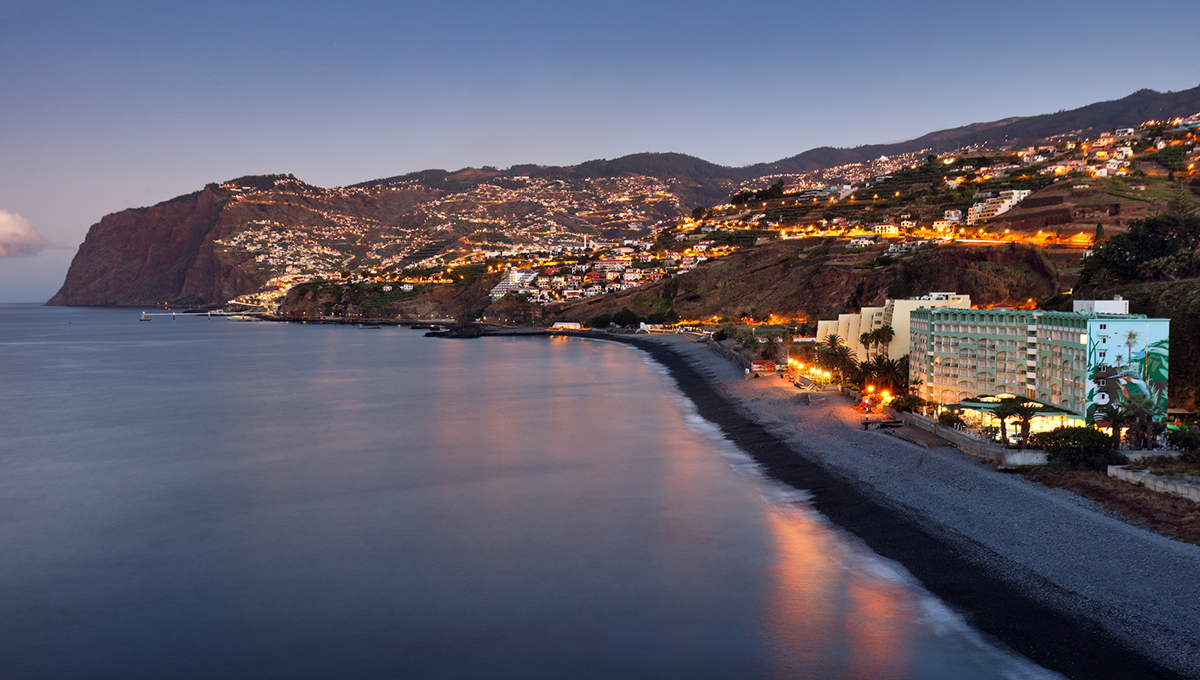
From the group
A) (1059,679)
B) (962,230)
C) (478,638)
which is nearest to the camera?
(1059,679)

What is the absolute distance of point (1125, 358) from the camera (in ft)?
75.4

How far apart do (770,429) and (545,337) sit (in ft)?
221

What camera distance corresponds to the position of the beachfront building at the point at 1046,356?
75.4 ft

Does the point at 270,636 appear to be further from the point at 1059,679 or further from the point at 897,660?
the point at 1059,679

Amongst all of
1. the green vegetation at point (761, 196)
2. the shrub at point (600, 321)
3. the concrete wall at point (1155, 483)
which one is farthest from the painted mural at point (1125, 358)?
the green vegetation at point (761, 196)

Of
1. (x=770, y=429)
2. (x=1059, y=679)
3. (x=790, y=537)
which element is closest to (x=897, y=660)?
(x=1059, y=679)

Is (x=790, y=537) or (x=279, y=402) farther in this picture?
(x=279, y=402)

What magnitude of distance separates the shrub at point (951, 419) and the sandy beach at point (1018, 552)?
1.66m

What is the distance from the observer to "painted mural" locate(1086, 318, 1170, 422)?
2291cm

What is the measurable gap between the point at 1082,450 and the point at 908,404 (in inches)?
353

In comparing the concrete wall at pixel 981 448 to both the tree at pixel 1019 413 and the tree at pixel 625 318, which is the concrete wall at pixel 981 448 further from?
the tree at pixel 625 318

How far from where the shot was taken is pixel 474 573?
57.5 ft

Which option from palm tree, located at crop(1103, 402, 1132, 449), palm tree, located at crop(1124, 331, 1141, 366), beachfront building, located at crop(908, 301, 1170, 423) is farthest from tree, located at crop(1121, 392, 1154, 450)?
palm tree, located at crop(1124, 331, 1141, 366)

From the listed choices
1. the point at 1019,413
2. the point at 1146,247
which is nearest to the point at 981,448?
the point at 1019,413
